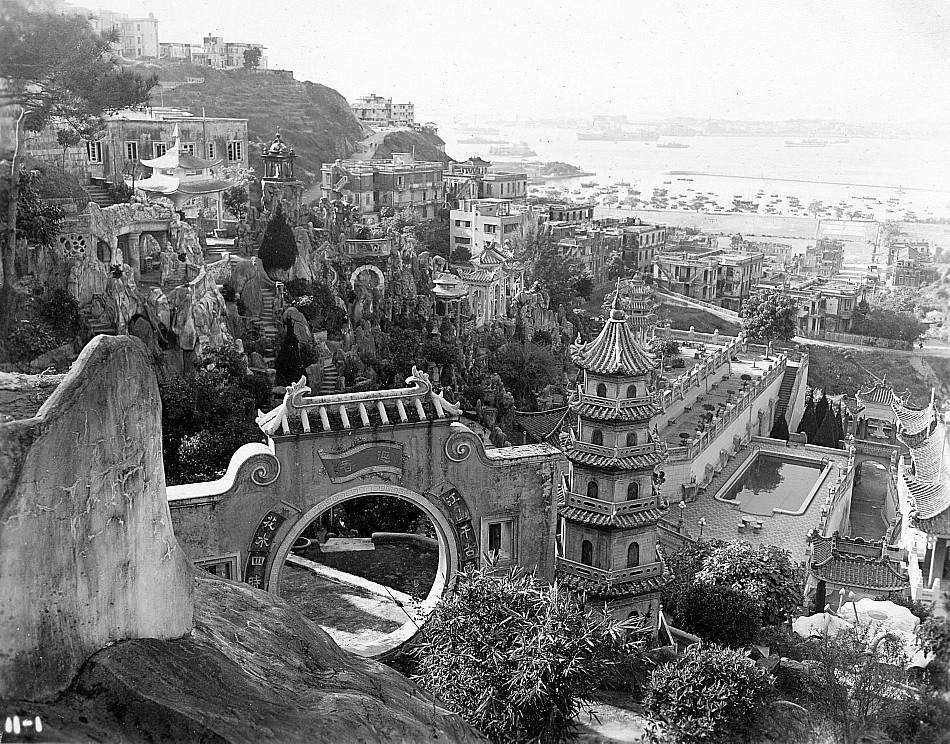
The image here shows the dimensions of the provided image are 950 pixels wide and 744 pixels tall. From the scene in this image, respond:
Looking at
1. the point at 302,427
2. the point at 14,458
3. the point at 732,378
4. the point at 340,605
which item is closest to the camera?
the point at 14,458

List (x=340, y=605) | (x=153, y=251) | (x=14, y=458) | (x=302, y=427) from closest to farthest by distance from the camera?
1. (x=14, y=458)
2. (x=302, y=427)
3. (x=340, y=605)
4. (x=153, y=251)

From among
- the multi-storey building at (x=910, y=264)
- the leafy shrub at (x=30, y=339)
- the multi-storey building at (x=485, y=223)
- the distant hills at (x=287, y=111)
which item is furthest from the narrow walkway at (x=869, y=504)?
the distant hills at (x=287, y=111)

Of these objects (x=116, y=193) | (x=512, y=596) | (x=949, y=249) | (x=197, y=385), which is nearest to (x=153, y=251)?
(x=116, y=193)

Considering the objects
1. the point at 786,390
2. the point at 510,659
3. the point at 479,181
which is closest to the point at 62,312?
the point at 510,659

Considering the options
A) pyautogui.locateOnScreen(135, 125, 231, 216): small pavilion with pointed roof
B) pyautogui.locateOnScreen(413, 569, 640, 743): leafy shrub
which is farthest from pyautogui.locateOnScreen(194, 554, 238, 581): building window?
pyautogui.locateOnScreen(135, 125, 231, 216): small pavilion with pointed roof

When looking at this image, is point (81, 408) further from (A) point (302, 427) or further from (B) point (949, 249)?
(B) point (949, 249)
